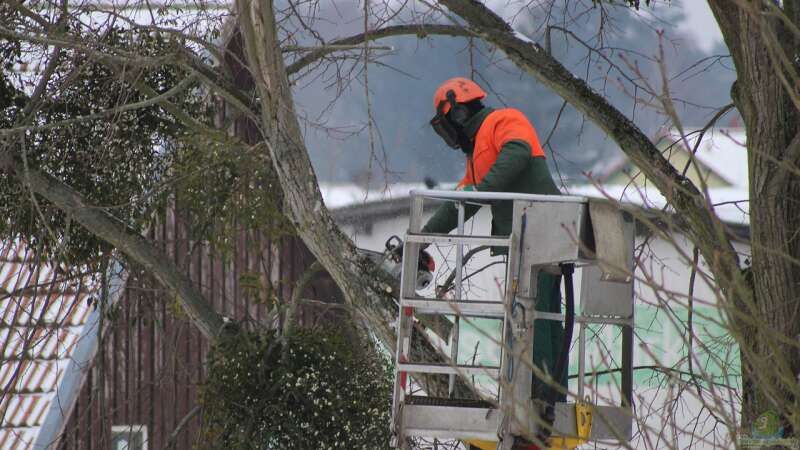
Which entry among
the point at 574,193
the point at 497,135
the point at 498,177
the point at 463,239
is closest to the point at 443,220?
the point at 498,177

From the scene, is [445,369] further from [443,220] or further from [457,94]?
[457,94]

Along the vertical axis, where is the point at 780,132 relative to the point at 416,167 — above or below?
below

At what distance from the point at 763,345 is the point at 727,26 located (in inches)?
59.4

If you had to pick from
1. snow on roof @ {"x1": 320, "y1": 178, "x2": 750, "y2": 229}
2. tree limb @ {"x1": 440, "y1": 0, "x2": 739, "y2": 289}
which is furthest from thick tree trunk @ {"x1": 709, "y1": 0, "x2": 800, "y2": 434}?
snow on roof @ {"x1": 320, "y1": 178, "x2": 750, "y2": 229}

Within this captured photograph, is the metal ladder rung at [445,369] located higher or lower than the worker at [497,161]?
lower

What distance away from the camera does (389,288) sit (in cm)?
627

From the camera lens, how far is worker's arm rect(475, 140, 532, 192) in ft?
18.1

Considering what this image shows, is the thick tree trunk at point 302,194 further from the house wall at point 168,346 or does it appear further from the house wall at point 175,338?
the house wall at point 168,346

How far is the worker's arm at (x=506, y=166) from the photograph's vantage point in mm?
5516

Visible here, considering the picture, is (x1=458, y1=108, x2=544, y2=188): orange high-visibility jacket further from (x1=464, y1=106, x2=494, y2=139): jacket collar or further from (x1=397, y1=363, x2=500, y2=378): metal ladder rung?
(x1=397, y1=363, x2=500, y2=378): metal ladder rung

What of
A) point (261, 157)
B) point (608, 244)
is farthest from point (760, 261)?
point (261, 157)

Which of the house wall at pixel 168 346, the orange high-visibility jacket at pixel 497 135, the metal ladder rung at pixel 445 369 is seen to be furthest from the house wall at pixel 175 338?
the metal ladder rung at pixel 445 369

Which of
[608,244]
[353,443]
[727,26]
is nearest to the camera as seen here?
[608,244]

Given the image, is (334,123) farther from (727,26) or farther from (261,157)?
(727,26)
